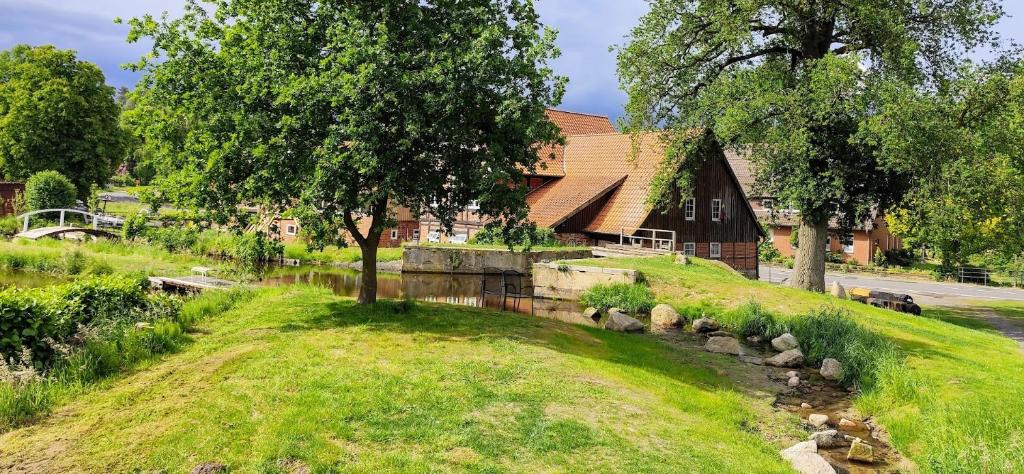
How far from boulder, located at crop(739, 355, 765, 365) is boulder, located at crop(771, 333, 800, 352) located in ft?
4.00

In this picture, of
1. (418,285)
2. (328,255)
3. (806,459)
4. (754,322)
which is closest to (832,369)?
(754,322)

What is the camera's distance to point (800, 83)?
73.8 feet

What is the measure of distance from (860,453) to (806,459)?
1.78 meters

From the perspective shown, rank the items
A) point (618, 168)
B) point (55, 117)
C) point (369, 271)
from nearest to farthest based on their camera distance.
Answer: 1. point (369, 271)
2. point (618, 168)
3. point (55, 117)

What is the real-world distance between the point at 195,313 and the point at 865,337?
15.4 m

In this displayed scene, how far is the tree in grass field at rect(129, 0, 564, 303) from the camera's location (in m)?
12.3

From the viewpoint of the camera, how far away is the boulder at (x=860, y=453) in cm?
980

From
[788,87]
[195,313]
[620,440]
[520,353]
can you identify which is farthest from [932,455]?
[788,87]

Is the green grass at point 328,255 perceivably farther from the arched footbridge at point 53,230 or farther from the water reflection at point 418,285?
the arched footbridge at point 53,230

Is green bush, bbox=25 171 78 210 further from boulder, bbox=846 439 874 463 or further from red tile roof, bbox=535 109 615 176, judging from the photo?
boulder, bbox=846 439 874 463

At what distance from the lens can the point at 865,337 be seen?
15.8m

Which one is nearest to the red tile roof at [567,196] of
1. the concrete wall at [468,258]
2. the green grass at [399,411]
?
the concrete wall at [468,258]

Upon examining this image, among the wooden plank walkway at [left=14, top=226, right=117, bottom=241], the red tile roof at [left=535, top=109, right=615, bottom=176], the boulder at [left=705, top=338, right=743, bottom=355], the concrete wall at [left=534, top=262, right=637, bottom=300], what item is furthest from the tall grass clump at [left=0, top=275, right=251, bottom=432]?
the red tile roof at [left=535, top=109, right=615, bottom=176]

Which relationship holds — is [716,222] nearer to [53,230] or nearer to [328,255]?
[328,255]
